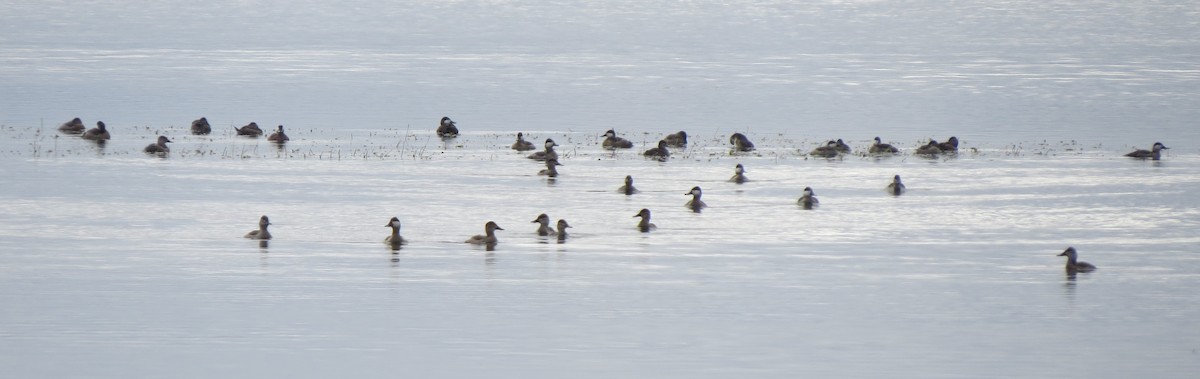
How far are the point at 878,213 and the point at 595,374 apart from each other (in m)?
13.6

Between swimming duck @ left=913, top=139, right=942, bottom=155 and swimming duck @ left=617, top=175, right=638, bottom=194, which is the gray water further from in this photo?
swimming duck @ left=913, top=139, right=942, bottom=155

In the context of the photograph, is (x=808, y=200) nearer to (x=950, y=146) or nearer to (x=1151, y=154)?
(x=950, y=146)

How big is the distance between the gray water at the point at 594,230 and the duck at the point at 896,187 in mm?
188

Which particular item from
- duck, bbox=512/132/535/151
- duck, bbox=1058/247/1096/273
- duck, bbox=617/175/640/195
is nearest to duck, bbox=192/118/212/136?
duck, bbox=512/132/535/151

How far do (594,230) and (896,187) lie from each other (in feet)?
23.6

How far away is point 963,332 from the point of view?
21.6 m

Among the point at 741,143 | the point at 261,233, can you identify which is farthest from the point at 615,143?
the point at 261,233

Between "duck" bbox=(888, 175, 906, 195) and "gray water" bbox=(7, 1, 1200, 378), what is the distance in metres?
0.19

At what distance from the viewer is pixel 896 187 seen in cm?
3459

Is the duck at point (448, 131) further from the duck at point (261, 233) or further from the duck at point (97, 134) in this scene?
the duck at point (261, 233)

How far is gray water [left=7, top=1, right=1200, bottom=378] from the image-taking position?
20.5 meters

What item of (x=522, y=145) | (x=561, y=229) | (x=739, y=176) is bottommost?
(x=561, y=229)

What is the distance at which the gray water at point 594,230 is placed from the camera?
20.5 meters

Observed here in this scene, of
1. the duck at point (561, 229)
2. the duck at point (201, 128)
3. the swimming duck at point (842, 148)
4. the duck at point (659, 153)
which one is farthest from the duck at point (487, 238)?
the duck at point (201, 128)
